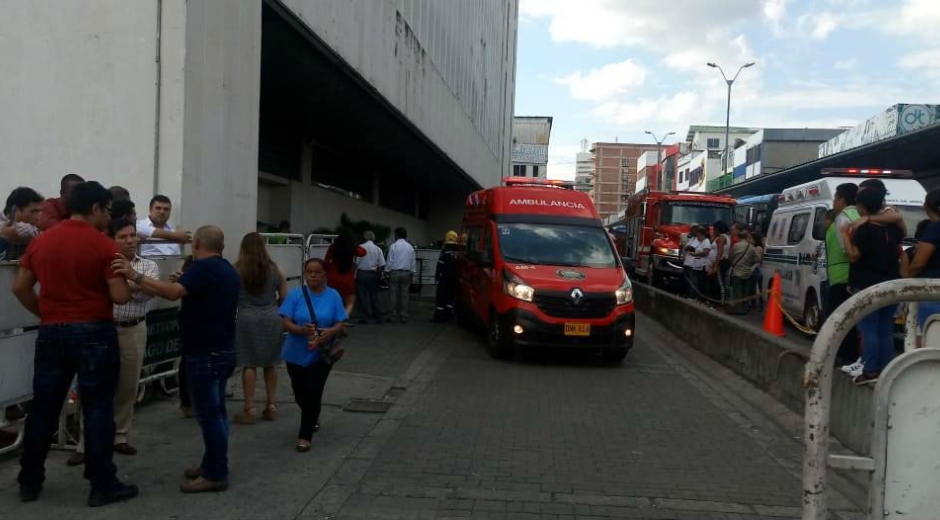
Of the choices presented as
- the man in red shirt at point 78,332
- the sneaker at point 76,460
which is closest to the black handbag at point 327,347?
the man in red shirt at point 78,332

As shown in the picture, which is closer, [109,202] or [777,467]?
[109,202]

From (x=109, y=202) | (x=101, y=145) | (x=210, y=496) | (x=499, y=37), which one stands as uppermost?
(x=499, y=37)

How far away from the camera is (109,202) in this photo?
5.08 m

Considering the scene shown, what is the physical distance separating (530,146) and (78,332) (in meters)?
77.9

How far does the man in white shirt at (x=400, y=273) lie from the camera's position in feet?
49.4

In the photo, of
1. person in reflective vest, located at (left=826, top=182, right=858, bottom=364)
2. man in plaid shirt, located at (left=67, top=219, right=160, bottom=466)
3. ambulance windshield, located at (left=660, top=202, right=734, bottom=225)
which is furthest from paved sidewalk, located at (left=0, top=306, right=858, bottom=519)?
ambulance windshield, located at (left=660, top=202, right=734, bottom=225)

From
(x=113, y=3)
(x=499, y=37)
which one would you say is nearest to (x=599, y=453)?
(x=113, y=3)

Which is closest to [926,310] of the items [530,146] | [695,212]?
[695,212]

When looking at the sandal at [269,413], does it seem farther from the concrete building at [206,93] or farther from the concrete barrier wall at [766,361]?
the concrete barrier wall at [766,361]

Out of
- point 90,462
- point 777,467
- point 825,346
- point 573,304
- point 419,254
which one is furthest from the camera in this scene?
point 419,254

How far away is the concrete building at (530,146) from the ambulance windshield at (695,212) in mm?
55316

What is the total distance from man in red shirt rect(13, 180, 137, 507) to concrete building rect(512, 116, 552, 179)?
74403mm

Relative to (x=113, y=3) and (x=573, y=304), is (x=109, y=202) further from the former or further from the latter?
(x=573, y=304)

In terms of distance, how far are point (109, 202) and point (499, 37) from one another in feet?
128
